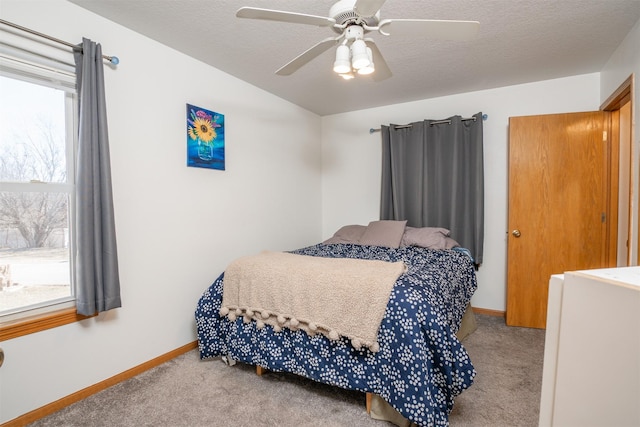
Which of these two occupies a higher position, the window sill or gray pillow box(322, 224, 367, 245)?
gray pillow box(322, 224, 367, 245)

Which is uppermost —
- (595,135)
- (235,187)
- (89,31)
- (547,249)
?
(89,31)

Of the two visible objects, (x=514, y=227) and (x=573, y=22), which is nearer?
(x=573, y=22)

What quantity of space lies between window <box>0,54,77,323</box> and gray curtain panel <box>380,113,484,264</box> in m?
2.93

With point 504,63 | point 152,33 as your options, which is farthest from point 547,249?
point 152,33

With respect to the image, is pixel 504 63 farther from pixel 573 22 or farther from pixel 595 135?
pixel 595 135

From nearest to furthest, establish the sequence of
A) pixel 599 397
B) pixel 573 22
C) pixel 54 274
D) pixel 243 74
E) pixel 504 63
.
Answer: pixel 599 397 < pixel 54 274 < pixel 573 22 < pixel 504 63 < pixel 243 74

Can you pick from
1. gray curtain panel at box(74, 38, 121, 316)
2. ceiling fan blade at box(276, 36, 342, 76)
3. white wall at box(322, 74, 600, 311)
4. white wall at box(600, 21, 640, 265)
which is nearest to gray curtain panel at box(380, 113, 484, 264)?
white wall at box(322, 74, 600, 311)

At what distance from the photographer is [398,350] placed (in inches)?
62.6

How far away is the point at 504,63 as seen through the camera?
107 inches

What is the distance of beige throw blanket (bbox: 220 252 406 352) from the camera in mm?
1690

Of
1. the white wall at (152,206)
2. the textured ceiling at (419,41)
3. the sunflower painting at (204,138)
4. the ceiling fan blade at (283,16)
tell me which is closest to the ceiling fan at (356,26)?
the ceiling fan blade at (283,16)

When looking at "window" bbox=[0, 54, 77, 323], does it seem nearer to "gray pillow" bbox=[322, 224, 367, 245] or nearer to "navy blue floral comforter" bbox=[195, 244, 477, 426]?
"navy blue floral comforter" bbox=[195, 244, 477, 426]

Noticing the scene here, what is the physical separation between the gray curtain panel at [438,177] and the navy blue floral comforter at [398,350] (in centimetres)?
116

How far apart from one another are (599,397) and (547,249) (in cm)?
295
